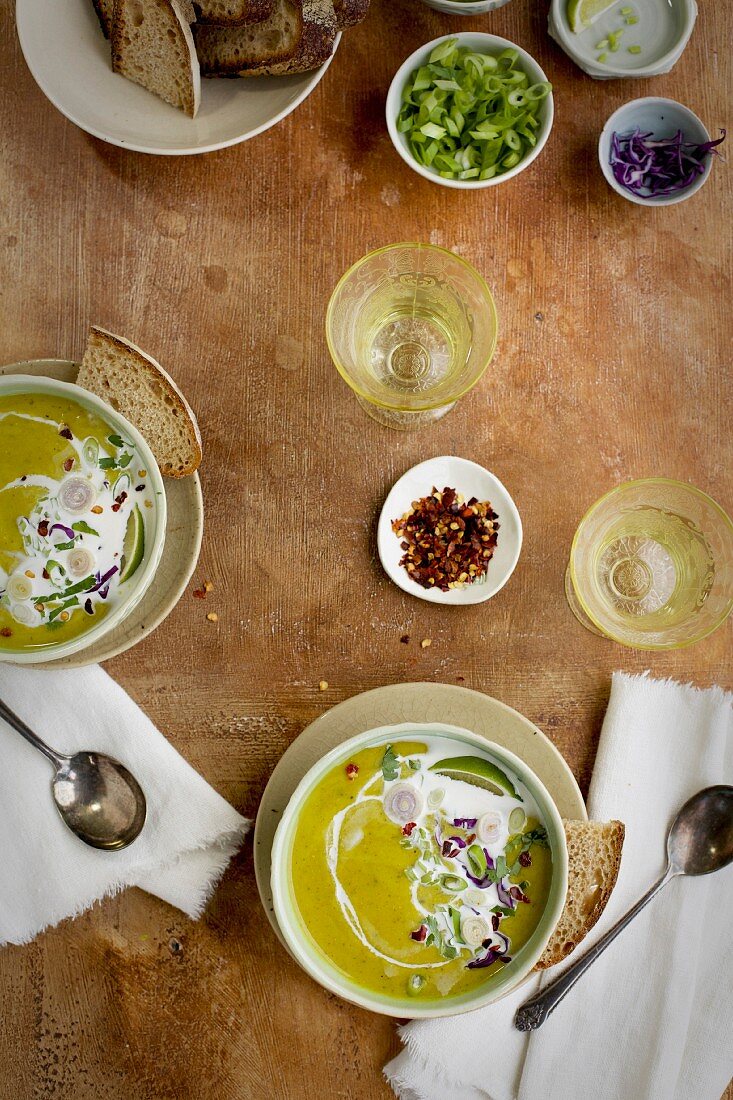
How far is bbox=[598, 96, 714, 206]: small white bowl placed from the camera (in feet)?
6.63

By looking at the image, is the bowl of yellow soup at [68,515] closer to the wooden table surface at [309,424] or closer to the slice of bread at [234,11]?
the wooden table surface at [309,424]

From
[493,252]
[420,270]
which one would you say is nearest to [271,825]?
[420,270]

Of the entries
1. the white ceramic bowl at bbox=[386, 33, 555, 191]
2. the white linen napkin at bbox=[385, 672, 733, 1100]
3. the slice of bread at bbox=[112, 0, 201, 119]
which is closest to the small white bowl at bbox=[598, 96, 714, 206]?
the white ceramic bowl at bbox=[386, 33, 555, 191]

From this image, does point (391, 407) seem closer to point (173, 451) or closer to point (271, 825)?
point (173, 451)

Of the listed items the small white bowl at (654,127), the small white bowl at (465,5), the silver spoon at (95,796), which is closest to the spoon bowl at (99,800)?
the silver spoon at (95,796)

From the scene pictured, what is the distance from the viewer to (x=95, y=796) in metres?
1.92

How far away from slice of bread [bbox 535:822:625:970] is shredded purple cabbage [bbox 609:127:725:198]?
4.73ft

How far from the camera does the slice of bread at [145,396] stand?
1848mm

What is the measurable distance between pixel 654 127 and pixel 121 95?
1211 mm

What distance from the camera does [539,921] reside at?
174cm

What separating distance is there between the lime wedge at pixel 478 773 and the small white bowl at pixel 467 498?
0.39m

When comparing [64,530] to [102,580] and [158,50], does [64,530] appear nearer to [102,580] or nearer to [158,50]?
[102,580]

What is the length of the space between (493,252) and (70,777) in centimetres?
153

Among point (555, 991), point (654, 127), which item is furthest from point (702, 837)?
point (654, 127)
